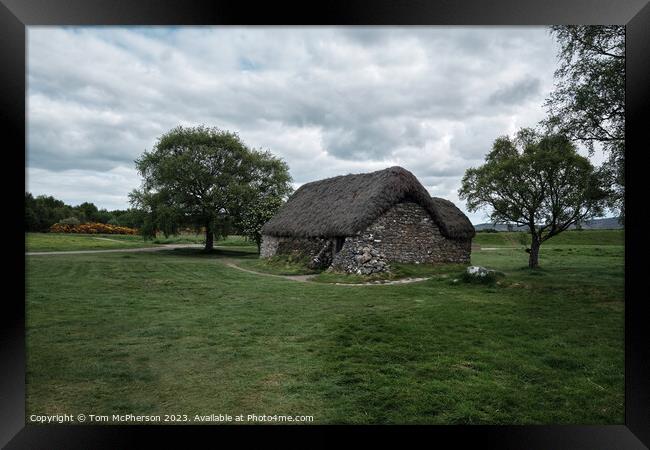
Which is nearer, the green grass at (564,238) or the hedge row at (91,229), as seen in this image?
the green grass at (564,238)

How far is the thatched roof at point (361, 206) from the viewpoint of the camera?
26.3 feet

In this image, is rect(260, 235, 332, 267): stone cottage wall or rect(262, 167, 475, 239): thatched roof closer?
rect(262, 167, 475, 239): thatched roof

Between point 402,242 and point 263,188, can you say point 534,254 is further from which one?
point 263,188

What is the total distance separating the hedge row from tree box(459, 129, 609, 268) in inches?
204

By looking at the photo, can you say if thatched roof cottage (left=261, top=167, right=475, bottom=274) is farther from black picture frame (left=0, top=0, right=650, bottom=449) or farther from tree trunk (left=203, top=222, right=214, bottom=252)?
black picture frame (left=0, top=0, right=650, bottom=449)

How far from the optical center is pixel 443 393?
262 cm

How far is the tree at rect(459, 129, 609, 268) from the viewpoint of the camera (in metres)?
3.75

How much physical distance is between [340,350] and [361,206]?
19.3ft

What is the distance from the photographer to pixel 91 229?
13.5ft

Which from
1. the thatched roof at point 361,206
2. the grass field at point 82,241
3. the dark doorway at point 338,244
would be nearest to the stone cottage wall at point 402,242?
the thatched roof at point 361,206

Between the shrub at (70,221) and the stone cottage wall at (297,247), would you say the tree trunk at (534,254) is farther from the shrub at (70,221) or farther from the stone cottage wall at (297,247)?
the shrub at (70,221)

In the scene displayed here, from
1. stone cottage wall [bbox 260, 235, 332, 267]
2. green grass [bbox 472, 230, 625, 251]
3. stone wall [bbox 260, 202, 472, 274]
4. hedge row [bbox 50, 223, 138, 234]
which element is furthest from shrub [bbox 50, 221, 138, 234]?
green grass [bbox 472, 230, 625, 251]

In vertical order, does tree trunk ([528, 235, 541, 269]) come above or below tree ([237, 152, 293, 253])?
below
